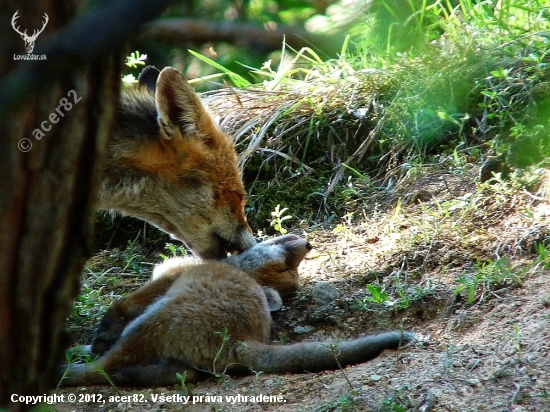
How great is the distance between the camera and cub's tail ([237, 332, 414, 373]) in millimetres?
3762

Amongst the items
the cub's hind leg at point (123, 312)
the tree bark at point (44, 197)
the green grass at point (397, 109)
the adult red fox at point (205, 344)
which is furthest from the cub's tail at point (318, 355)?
the green grass at point (397, 109)

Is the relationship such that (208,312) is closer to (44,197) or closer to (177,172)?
(177,172)

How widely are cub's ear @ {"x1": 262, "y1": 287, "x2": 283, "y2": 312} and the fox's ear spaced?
1.32 metres

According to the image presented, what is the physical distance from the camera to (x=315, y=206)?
6.26 meters

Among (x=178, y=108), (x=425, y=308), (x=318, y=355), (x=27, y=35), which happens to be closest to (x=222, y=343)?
(x=318, y=355)

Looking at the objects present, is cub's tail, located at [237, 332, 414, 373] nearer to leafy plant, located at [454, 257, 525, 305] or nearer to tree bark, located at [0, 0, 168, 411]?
leafy plant, located at [454, 257, 525, 305]

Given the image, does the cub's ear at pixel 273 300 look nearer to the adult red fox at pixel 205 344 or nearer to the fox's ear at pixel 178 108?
the adult red fox at pixel 205 344

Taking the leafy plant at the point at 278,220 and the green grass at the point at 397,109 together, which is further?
the green grass at the point at 397,109

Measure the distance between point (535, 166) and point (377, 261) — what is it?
51.6 inches

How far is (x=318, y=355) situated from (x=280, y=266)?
1.12m

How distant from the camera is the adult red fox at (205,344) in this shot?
3781 millimetres

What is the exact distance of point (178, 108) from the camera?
511cm

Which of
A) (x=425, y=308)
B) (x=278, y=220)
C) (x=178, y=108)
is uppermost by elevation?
(x=178, y=108)

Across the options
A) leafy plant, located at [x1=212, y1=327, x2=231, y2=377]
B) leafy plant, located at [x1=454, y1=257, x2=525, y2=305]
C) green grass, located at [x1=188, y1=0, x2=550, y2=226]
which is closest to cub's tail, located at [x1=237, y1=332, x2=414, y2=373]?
leafy plant, located at [x1=212, y1=327, x2=231, y2=377]
